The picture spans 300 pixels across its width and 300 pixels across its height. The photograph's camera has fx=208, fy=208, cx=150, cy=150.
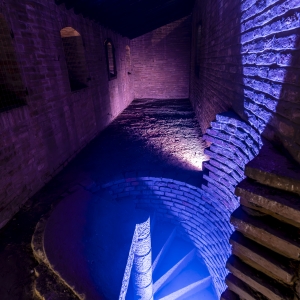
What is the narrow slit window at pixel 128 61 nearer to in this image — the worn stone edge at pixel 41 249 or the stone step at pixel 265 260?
the worn stone edge at pixel 41 249

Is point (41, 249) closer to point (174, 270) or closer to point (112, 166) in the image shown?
point (112, 166)

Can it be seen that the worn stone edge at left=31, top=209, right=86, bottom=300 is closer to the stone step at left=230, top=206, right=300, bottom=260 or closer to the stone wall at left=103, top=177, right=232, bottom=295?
the stone wall at left=103, top=177, right=232, bottom=295

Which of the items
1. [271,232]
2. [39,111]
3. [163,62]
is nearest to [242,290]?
[271,232]

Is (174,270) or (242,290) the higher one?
(242,290)

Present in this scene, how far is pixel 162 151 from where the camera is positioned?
15.1 ft

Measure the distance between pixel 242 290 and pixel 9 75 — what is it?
11.4 ft

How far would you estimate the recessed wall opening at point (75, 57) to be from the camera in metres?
4.51

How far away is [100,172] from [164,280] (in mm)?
2606

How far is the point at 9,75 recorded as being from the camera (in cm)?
279

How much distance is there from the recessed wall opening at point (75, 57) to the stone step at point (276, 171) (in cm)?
421

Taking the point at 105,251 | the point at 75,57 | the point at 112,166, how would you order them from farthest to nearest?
the point at 75,57 → the point at 112,166 → the point at 105,251

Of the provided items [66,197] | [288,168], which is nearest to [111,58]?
[66,197]

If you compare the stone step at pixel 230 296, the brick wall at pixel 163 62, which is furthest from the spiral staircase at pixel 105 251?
the brick wall at pixel 163 62

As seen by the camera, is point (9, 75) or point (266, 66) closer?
point (266, 66)
